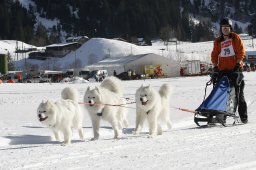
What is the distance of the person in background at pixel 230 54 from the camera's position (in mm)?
7043

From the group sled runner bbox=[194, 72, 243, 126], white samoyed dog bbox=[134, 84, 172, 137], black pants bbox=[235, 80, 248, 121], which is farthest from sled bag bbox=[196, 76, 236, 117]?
white samoyed dog bbox=[134, 84, 172, 137]

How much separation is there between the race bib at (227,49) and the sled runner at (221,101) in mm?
297

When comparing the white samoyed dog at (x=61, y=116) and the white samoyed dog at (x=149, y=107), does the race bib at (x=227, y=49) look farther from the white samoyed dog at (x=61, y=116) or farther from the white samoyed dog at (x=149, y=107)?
the white samoyed dog at (x=61, y=116)

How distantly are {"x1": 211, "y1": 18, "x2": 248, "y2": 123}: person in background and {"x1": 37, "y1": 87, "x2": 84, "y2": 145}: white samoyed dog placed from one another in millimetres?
2352

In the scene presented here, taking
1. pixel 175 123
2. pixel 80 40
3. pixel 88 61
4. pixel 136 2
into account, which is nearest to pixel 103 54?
pixel 88 61

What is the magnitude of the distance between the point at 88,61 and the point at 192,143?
243 ft

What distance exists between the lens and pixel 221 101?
6.88m

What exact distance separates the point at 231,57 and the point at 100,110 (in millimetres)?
2296

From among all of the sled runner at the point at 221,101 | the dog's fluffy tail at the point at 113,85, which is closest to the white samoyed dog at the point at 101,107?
the dog's fluffy tail at the point at 113,85

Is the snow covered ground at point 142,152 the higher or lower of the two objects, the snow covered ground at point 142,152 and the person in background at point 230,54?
the lower

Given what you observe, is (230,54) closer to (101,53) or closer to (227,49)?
(227,49)

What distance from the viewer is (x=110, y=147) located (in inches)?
203

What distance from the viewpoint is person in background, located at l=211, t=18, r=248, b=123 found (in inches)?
277

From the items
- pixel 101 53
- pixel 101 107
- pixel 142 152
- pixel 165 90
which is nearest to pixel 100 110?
pixel 101 107
